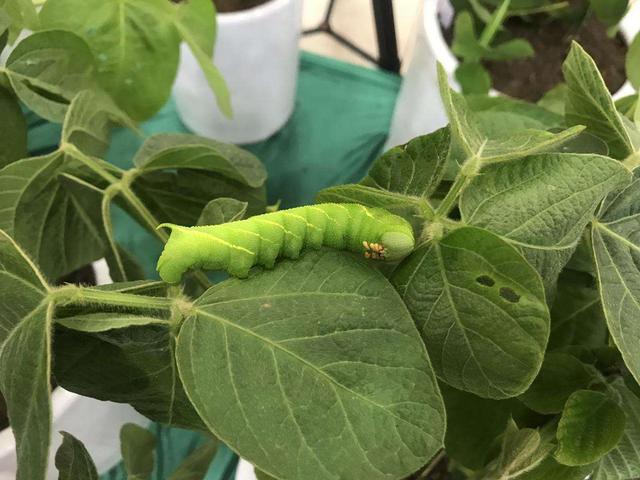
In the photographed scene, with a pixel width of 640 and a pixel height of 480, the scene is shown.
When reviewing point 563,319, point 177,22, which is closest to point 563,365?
point 563,319

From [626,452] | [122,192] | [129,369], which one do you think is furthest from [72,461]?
[626,452]

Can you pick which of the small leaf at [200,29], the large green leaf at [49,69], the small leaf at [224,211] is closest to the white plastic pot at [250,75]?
the small leaf at [200,29]

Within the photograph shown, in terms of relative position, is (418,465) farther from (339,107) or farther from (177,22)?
(339,107)

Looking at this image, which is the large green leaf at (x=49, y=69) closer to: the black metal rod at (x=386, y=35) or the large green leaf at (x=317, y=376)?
the large green leaf at (x=317, y=376)

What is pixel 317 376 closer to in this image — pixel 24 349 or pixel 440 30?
pixel 24 349

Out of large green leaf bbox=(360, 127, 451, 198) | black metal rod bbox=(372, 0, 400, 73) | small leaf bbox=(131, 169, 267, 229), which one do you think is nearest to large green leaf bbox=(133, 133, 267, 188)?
small leaf bbox=(131, 169, 267, 229)

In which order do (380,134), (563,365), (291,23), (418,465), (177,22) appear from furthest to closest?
(380,134) < (291,23) < (177,22) < (563,365) < (418,465)
